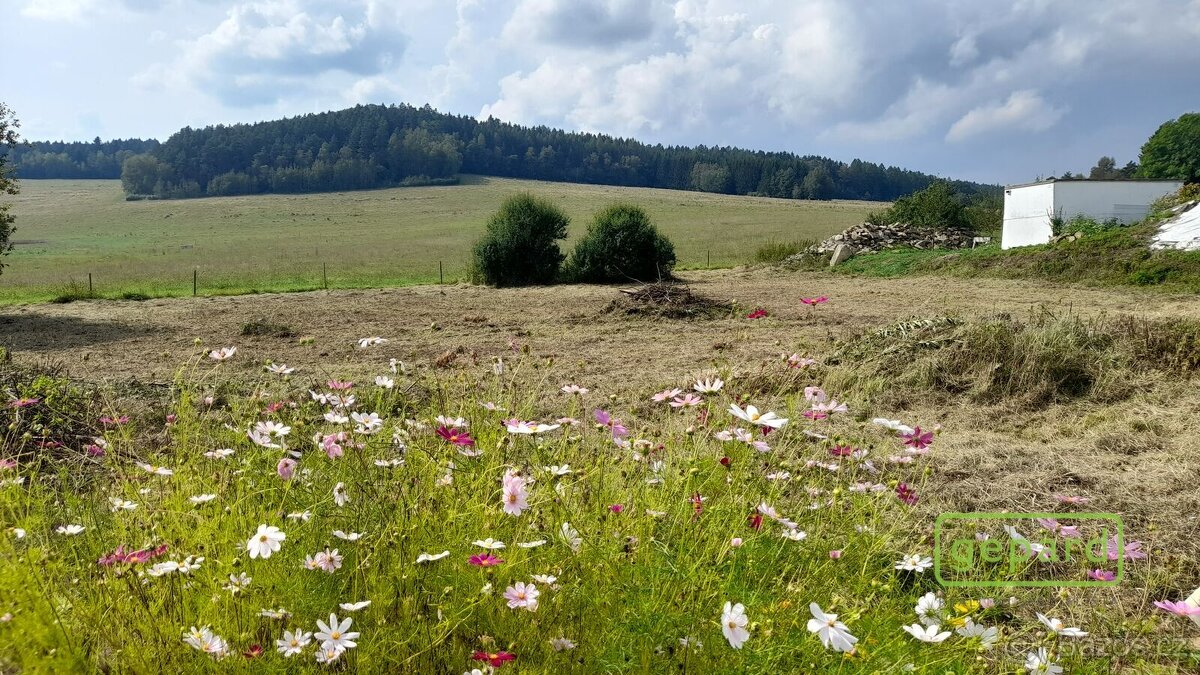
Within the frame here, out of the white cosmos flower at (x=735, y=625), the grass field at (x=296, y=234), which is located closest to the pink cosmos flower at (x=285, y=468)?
the white cosmos flower at (x=735, y=625)

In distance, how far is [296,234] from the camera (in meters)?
49.9

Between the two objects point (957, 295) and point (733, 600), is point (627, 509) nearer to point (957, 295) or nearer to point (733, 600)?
point (733, 600)

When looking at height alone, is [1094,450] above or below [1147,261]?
below

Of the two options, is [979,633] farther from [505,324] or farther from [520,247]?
[520,247]

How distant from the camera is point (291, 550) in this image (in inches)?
78.7

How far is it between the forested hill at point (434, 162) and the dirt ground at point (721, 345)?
76080mm

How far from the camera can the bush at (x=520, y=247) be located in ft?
63.6

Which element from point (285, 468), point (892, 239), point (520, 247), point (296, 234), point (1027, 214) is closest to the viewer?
point (285, 468)

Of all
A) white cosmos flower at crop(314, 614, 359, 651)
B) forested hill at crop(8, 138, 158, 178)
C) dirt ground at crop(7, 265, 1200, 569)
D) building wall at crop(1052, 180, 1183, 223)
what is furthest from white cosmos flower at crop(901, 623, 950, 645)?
forested hill at crop(8, 138, 158, 178)

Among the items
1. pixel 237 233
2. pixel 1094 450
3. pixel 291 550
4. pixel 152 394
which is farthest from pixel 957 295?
pixel 237 233

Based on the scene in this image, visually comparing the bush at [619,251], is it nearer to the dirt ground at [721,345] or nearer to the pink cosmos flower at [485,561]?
the dirt ground at [721,345]

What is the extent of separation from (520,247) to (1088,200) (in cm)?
1613

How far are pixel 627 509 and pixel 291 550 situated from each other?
3.12 feet

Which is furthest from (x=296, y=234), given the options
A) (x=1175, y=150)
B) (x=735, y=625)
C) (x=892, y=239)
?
(x=1175, y=150)
